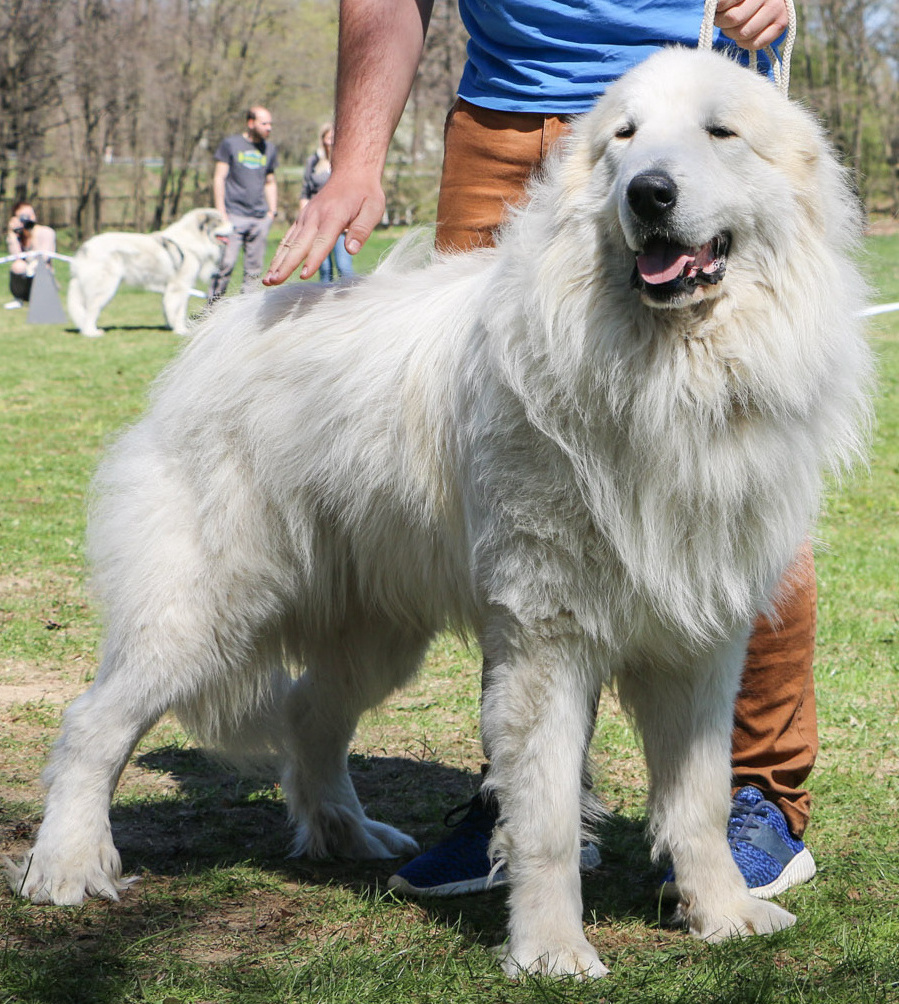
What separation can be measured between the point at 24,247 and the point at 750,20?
774 inches

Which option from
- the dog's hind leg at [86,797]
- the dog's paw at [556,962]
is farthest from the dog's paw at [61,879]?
the dog's paw at [556,962]

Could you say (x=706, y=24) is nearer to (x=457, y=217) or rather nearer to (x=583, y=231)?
(x=583, y=231)

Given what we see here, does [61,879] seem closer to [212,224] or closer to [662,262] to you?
[662,262]

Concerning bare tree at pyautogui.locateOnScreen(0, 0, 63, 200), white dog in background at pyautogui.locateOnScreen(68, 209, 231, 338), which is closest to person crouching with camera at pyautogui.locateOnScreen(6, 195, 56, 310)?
white dog in background at pyautogui.locateOnScreen(68, 209, 231, 338)

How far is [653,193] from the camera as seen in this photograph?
202cm

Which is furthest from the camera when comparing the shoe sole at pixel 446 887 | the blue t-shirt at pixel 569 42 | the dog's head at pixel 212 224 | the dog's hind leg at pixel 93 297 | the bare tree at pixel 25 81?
the bare tree at pixel 25 81

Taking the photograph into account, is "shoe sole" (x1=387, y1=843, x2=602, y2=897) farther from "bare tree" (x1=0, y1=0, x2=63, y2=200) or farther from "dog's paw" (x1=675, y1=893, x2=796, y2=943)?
"bare tree" (x1=0, y1=0, x2=63, y2=200)

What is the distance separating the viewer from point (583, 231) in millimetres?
2213

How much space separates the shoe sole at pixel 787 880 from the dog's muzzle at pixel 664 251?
142 cm

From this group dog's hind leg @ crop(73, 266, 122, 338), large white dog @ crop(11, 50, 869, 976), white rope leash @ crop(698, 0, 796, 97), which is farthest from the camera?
dog's hind leg @ crop(73, 266, 122, 338)

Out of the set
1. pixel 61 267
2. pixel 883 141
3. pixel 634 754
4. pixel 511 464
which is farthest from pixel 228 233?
pixel 883 141

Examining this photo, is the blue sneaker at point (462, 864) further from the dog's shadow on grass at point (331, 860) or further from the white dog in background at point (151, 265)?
the white dog in background at point (151, 265)

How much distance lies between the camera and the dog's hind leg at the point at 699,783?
254 centimetres

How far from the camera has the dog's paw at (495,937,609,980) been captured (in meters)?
2.30
